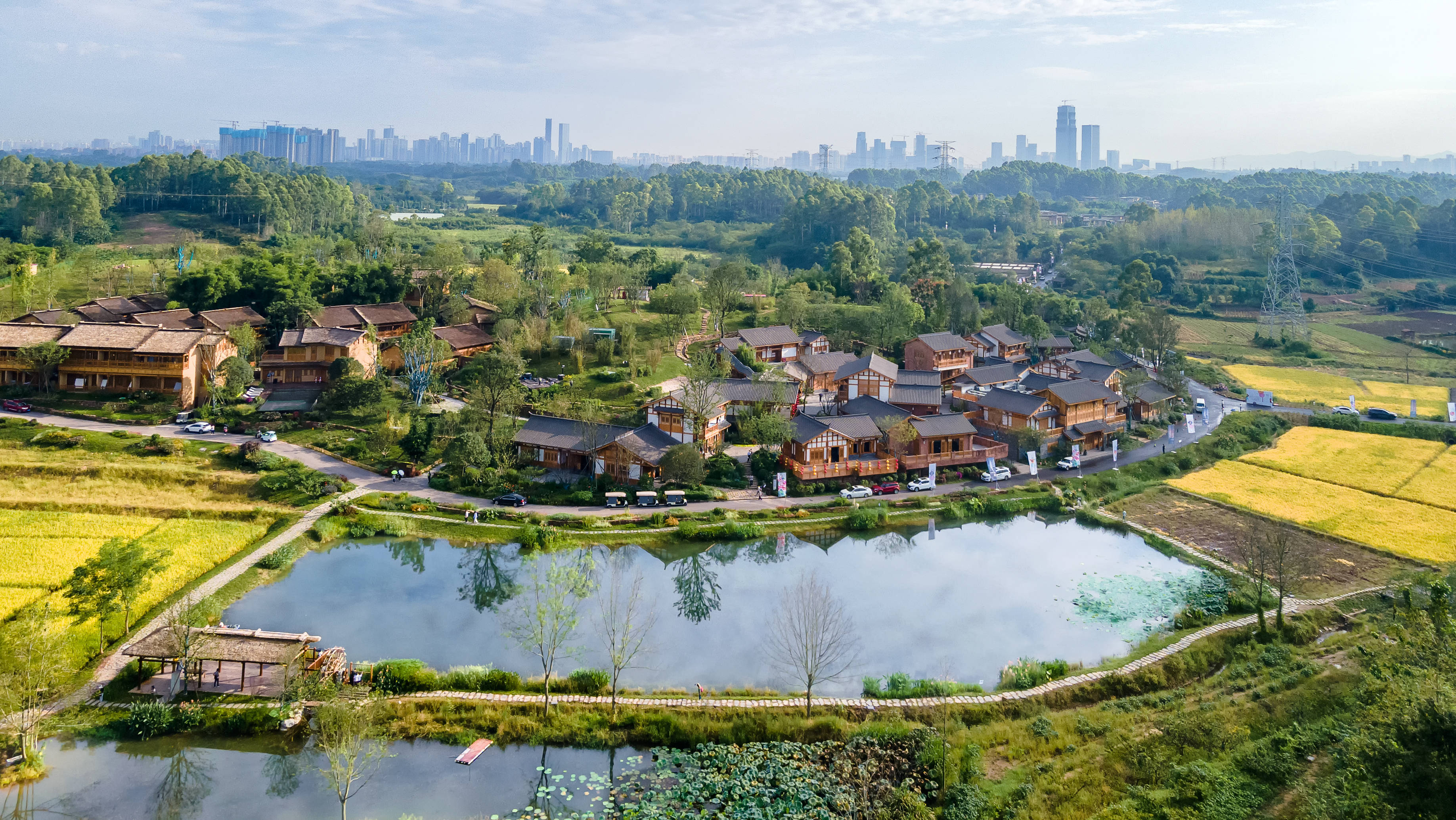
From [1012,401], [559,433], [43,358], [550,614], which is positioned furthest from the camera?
[1012,401]

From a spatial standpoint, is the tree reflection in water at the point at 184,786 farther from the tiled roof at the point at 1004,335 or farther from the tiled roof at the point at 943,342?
the tiled roof at the point at 1004,335

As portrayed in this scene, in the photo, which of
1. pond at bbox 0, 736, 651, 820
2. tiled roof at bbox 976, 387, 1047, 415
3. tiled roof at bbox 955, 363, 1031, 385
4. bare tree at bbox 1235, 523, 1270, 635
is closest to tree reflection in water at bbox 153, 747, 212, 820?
pond at bbox 0, 736, 651, 820

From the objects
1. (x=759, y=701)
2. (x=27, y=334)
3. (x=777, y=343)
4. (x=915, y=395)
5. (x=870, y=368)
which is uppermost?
(x=777, y=343)

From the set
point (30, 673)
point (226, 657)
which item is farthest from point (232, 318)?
point (30, 673)

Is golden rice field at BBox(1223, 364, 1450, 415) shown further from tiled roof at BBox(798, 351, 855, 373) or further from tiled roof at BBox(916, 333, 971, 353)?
tiled roof at BBox(798, 351, 855, 373)

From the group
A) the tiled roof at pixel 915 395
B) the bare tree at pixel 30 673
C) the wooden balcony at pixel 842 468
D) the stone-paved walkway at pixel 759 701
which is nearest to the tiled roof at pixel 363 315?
the wooden balcony at pixel 842 468

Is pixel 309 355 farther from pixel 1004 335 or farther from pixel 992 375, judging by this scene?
pixel 1004 335
